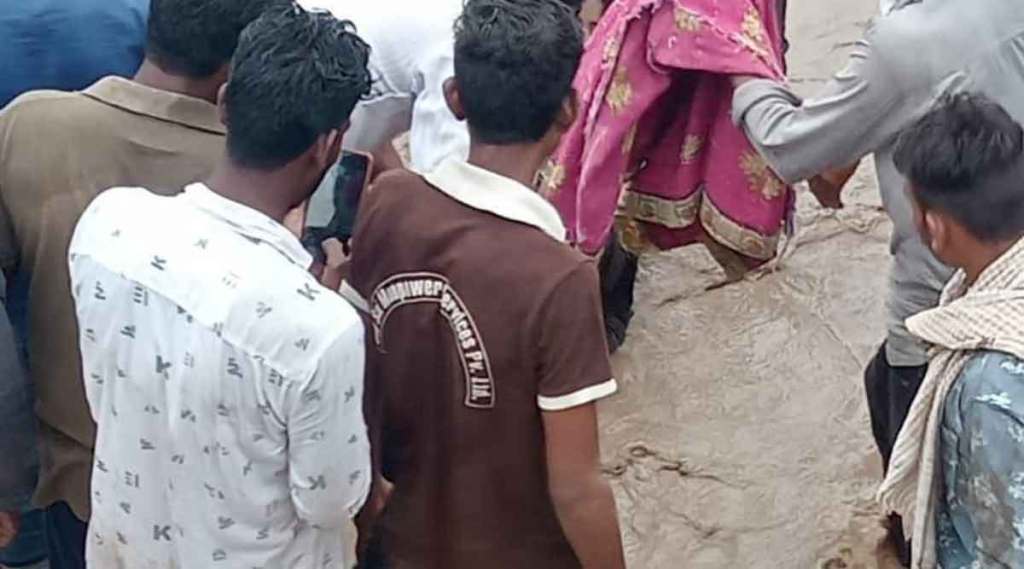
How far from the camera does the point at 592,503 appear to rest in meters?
2.36

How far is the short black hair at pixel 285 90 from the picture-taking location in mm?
Result: 2199

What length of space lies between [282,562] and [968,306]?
40.1 inches

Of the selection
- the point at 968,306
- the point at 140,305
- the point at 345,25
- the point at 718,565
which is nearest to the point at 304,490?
the point at 140,305

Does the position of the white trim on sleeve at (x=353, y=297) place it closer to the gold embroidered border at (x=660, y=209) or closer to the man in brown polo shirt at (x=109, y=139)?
the man in brown polo shirt at (x=109, y=139)

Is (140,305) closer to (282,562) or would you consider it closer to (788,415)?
(282,562)

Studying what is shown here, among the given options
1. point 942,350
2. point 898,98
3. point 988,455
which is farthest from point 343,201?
point 988,455

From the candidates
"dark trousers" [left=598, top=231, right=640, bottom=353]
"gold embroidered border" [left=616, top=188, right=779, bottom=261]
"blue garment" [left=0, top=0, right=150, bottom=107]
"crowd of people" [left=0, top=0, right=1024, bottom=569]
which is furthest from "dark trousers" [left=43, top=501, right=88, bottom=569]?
"dark trousers" [left=598, top=231, right=640, bottom=353]

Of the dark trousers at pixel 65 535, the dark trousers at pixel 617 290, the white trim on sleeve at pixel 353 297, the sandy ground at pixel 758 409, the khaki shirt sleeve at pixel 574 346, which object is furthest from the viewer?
the dark trousers at pixel 617 290

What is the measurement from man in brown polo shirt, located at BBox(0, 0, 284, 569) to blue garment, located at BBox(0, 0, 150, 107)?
14.8 inches

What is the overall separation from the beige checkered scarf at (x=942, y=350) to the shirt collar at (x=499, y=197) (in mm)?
548

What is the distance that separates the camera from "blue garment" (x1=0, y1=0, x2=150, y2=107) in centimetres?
296

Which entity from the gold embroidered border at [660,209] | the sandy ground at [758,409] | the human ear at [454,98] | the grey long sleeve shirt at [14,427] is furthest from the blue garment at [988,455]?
the sandy ground at [758,409]

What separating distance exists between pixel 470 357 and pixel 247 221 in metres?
0.37

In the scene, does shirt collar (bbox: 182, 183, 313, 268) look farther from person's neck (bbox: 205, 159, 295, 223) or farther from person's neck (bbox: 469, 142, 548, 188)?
person's neck (bbox: 469, 142, 548, 188)
